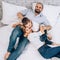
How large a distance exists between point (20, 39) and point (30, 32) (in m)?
0.12

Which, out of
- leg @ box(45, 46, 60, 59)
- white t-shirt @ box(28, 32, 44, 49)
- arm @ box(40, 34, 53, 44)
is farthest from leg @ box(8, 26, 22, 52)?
leg @ box(45, 46, 60, 59)

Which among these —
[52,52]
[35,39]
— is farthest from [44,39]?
[52,52]

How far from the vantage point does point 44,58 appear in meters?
1.67

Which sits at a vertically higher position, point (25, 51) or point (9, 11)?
point (9, 11)

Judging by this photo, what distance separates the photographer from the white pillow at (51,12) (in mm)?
2286

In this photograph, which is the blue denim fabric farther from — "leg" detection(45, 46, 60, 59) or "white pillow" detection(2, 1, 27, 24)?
"white pillow" detection(2, 1, 27, 24)

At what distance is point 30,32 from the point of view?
1.91m

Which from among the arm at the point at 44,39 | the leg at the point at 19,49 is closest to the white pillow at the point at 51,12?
the arm at the point at 44,39

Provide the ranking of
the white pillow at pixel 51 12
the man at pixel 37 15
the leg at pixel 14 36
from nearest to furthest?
the leg at pixel 14 36 → the man at pixel 37 15 → the white pillow at pixel 51 12

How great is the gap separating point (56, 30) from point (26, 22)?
43cm

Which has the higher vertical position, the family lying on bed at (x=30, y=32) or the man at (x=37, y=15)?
the man at (x=37, y=15)

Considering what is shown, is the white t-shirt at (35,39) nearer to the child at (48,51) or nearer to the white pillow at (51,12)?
the child at (48,51)

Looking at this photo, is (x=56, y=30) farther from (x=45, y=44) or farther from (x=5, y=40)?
(x=5, y=40)

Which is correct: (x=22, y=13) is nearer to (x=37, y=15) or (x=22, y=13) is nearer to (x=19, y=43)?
(x=37, y=15)
